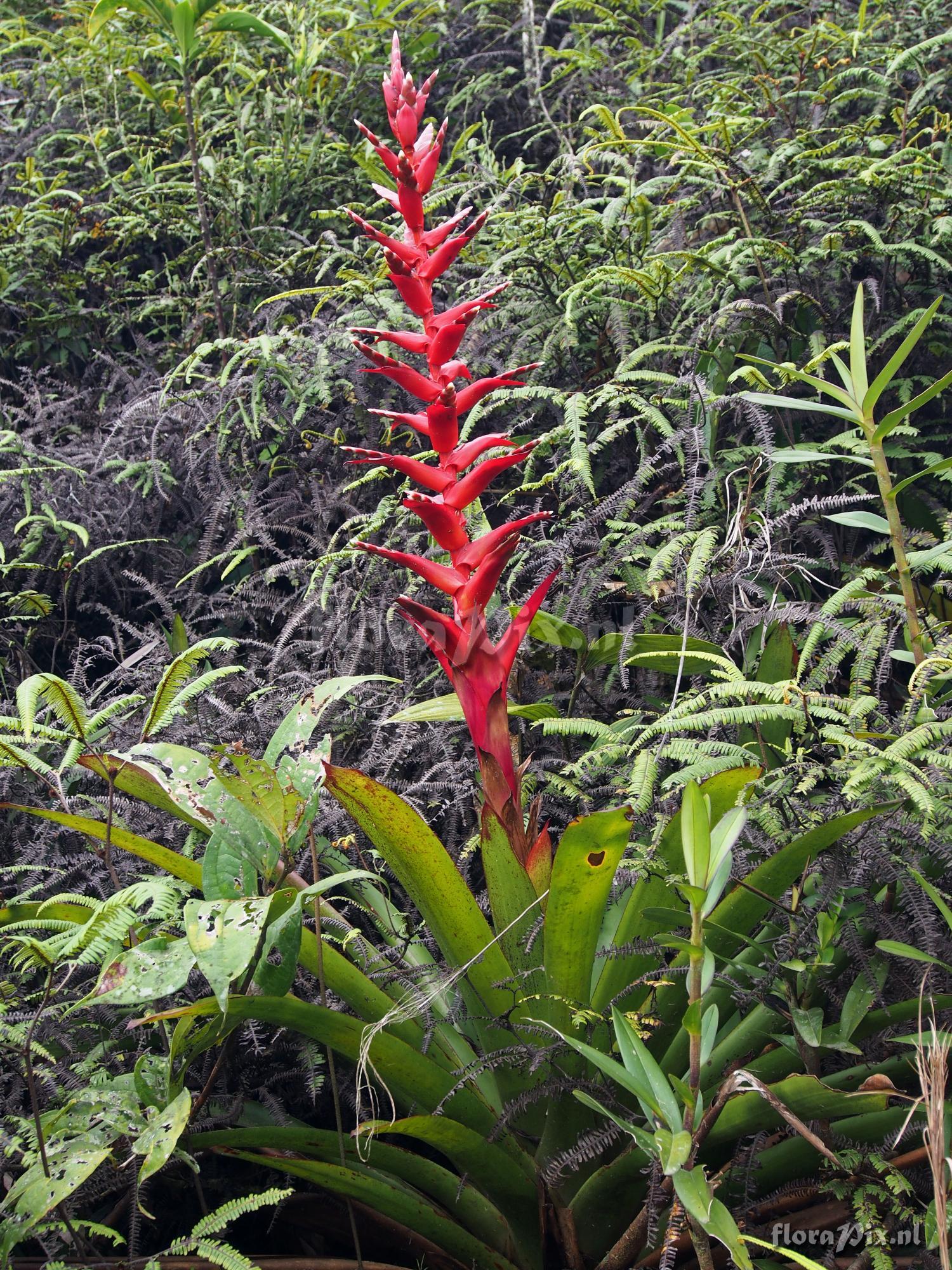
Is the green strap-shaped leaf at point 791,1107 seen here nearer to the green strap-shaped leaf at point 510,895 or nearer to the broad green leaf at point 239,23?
the green strap-shaped leaf at point 510,895

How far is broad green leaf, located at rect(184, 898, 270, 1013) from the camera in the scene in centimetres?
99

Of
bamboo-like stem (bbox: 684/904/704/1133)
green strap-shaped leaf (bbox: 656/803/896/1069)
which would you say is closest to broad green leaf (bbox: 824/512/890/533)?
green strap-shaped leaf (bbox: 656/803/896/1069)

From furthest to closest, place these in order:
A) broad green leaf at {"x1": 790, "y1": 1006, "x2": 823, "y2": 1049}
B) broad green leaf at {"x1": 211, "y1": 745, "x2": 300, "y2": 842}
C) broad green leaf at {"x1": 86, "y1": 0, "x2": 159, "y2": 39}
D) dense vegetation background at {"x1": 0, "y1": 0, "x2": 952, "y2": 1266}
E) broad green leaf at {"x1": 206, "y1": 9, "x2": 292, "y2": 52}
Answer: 1. broad green leaf at {"x1": 206, "y1": 9, "x2": 292, "y2": 52}
2. broad green leaf at {"x1": 86, "y1": 0, "x2": 159, "y2": 39}
3. dense vegetation background at {"x1": 0, "y1": 0, "x2": 952, "y2": 1266}
4. broad green leaf at {"x1": 211, "y1": 745, "x2": 300, "y2": 842}
5. broad green leaf at {"x1": 790, "y1": 1006, "x2": 823, "y2": 1049}

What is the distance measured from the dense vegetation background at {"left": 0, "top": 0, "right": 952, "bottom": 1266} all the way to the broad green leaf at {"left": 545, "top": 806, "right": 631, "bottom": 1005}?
0.27 meters

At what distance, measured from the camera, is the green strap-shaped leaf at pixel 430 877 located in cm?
126

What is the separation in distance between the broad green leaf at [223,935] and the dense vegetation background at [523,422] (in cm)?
28

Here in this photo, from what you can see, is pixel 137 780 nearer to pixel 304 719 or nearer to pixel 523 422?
pixel 304 719

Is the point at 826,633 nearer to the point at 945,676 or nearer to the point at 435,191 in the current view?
the point at 945,676

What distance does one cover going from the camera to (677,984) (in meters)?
1.26

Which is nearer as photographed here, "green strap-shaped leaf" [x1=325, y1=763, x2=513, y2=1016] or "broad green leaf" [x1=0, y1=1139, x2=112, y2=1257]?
"broad green leaf" [x1=0, y1=1139, x2=112, y2=1257]

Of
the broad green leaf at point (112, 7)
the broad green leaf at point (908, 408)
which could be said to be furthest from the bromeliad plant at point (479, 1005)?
the broad green leaf at point (112, 7)

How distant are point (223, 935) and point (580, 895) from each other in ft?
1.48

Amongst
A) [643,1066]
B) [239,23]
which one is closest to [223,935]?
[643,1066]

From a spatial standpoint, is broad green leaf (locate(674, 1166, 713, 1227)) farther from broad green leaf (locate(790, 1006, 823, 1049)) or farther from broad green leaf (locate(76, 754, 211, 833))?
broad green leaf (locate(76, 754, 211, 833))
